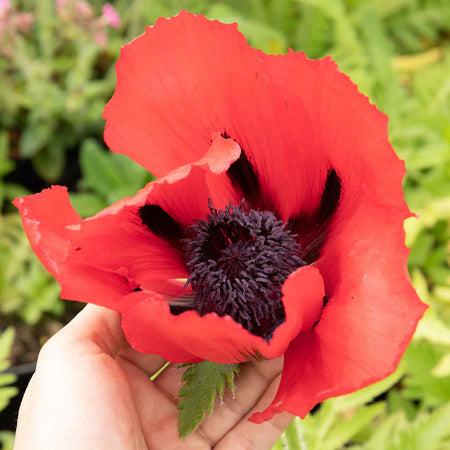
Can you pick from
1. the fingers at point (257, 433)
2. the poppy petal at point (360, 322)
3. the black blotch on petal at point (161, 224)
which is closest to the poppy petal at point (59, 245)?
the black blotch on petal at point (161, 224)

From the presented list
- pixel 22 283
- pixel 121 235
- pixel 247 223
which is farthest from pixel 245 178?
pixel 22 283

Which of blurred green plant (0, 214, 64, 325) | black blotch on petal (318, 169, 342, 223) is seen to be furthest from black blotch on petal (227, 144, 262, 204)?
blurred green plant (0, 214, 64, 325)

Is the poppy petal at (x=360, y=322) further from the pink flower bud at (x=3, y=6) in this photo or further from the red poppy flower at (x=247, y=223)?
the pink flower bud at (x=3, y=6)

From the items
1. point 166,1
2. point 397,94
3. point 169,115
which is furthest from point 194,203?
point 166,1

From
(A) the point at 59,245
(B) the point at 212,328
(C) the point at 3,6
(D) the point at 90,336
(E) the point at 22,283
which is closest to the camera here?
(B) the point at 212,328

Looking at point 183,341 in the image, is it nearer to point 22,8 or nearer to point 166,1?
point 166,1

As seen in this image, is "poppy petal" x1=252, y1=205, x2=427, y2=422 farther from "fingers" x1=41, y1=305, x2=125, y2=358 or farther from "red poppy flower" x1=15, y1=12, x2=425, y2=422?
"fingers" x1=41, y1=305, x2=125, y2=358

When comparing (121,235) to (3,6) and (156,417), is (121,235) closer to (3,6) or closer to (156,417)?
(156,417)
